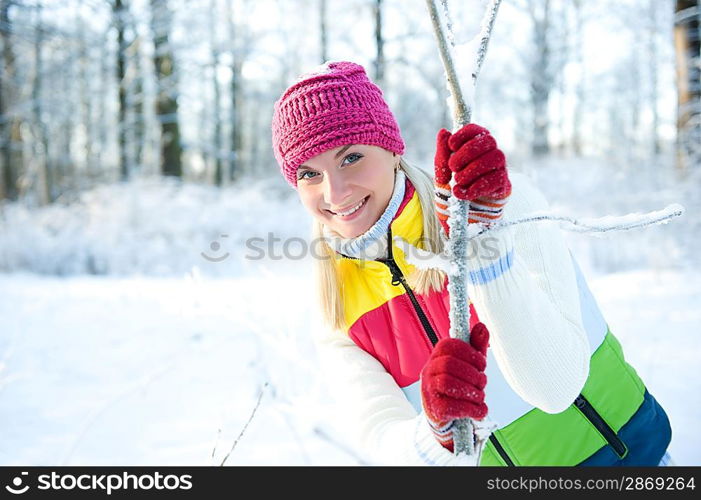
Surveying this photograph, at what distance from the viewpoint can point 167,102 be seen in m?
10.9

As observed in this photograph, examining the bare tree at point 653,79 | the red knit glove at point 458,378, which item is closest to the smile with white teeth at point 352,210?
the red knit glove at point 458,378

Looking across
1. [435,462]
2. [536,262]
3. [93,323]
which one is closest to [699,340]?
[536,262]

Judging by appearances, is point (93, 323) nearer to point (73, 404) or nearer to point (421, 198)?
point (73, 404)

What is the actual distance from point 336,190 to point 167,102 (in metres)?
10.9

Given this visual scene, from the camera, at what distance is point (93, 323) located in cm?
425

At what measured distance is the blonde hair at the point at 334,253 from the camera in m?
1.49

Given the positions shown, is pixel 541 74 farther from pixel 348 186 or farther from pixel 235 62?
pixel 348 186

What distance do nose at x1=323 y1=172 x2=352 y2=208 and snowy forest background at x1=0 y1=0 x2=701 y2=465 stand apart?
1.41ft

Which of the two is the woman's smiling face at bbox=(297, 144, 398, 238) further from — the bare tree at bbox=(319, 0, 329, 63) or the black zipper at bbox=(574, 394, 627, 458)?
the bare tree at bbox=(319, 0, 329, 63)

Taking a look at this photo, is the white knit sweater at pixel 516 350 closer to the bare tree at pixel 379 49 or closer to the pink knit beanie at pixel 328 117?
the pink knit beanie at pixel 328 117

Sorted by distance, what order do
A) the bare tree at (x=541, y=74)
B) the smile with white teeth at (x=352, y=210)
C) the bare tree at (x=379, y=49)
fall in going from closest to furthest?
1. the smile with white teeth at (x=352, y=210)
2. the bare tree at (x=379, y=49)
3. the bare tree at (x=541, y=74)

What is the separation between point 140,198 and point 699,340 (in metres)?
8.68

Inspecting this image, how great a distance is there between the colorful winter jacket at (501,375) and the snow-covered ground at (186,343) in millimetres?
295

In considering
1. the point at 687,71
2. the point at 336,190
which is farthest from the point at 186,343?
the point at 687,71
